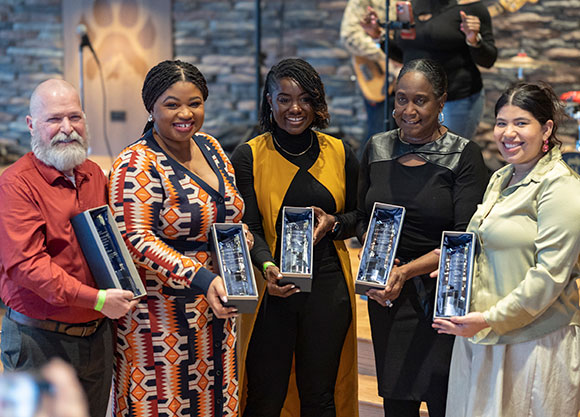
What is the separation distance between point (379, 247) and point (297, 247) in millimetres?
278

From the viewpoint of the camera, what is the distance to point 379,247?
2.38 meters

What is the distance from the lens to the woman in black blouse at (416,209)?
237 cm

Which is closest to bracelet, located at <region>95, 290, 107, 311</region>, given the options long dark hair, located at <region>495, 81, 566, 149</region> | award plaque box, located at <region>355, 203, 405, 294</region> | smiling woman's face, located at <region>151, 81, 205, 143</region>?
smiling woman's face, located at <region>151, 81, 205, 143</region>

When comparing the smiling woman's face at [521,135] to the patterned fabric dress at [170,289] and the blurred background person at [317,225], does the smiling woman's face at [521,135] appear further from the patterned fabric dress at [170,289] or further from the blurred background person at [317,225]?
the patterned fabric dress at [170,289]

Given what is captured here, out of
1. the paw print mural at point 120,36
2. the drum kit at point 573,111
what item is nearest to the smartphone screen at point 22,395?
the drum kit at point 573,111

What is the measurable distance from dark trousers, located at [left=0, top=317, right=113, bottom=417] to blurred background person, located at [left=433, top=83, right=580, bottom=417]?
104cm

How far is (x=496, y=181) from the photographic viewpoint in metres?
2.27

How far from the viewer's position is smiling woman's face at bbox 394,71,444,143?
93.0 inches

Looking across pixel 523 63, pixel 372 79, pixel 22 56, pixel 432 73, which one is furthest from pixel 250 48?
pixel 432 73

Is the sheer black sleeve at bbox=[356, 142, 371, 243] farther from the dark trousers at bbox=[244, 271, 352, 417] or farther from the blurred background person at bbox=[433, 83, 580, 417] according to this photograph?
the blurred background person at bbox=[433, 83, 580, 417]

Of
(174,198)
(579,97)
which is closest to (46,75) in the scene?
(579,97)

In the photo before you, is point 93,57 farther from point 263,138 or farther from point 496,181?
point 496,181

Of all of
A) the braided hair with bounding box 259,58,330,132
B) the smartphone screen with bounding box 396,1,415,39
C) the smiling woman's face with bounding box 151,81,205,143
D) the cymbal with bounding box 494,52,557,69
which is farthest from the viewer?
the cymbal with bounding box 494,52,557,69

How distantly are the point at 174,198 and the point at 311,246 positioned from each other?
1.63 feet
